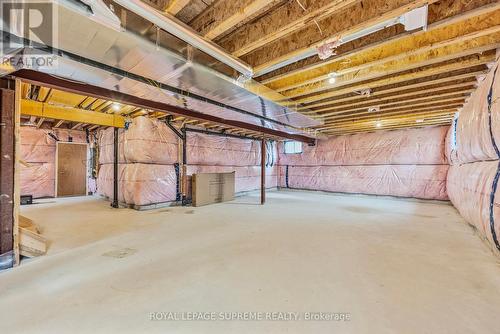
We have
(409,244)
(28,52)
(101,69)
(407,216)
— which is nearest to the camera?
(28,52)

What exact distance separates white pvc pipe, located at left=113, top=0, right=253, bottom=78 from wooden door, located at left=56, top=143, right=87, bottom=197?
7.29 metres

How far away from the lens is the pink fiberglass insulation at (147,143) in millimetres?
4887

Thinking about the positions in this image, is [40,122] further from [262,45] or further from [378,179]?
[378,179]

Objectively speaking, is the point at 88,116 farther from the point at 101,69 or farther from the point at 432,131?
the point at 432,131

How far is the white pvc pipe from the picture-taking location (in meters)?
1.42

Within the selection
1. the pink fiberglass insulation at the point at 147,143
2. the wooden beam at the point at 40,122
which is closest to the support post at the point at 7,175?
the pink fiberglass insulation at the point at 147,143

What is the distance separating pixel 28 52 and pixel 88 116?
3.15 metres

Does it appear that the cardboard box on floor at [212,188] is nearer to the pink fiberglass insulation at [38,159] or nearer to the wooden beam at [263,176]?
the wooden beam at [263,176]

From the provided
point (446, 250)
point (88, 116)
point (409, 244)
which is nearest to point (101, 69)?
point (88, 116)

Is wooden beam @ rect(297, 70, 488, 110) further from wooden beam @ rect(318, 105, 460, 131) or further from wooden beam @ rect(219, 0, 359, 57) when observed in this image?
wooden beam @ rect(219, 0, 359, 57)

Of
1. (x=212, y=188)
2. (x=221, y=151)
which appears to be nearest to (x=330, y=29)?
(x=212, y=188)

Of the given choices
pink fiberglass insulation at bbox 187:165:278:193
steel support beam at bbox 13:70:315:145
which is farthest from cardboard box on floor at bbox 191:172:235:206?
steel support beam at bbox 13:70:315:145

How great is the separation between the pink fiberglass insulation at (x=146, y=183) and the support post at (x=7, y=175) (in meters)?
2.73

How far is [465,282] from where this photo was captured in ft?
5.93
